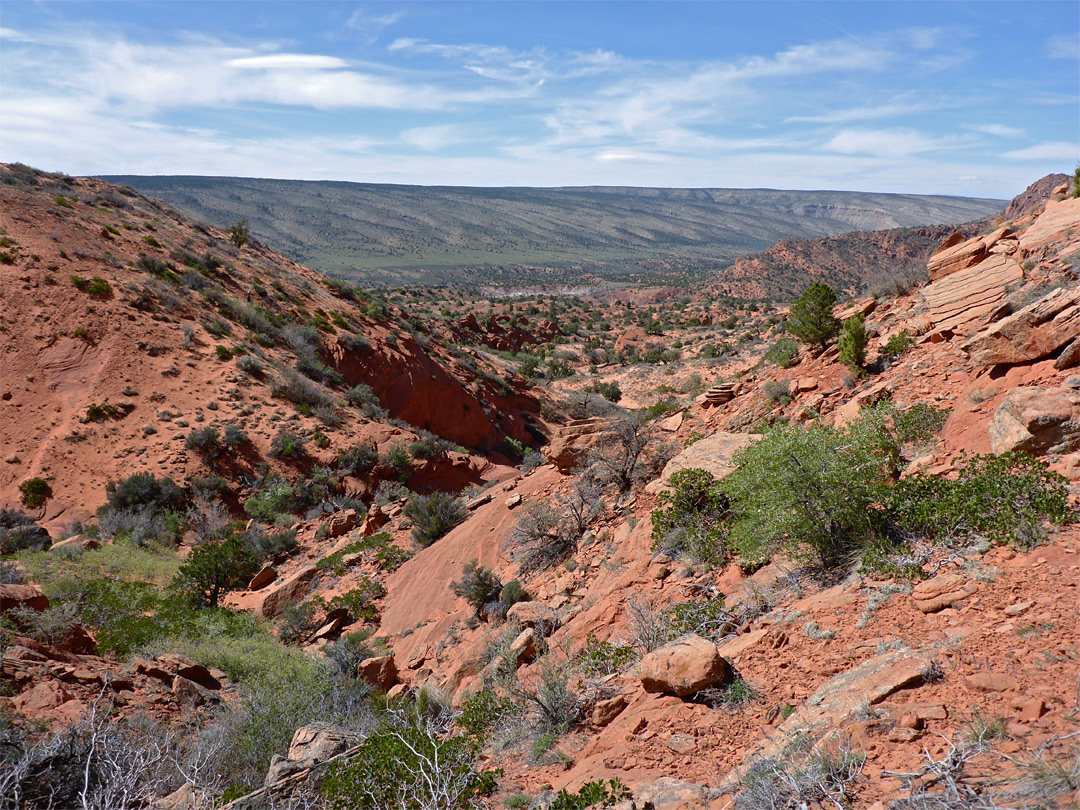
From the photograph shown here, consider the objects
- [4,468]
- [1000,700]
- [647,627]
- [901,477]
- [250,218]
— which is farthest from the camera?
[250,218]

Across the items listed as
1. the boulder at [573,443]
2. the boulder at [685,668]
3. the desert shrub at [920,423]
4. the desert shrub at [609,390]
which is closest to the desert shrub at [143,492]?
the boulder at [573,443]

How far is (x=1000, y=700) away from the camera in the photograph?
343 cm

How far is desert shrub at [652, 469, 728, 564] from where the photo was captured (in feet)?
23.7

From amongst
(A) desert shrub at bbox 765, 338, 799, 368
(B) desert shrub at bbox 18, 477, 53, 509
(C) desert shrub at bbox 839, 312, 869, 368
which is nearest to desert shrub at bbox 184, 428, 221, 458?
(B) desert shrub at bbox 18, 477, 53, 509

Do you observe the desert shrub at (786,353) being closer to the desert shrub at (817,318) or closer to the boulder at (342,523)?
the desert shrub at (817,318)

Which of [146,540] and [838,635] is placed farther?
[146,540]

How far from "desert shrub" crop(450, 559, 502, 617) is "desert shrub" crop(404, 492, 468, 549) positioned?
115 inches

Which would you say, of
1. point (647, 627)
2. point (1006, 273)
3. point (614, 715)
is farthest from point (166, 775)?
point (1006, 273)

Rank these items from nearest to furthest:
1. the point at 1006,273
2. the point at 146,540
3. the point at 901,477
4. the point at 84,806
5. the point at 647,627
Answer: the point at 84,806
the point at 647,627
the point at 901,477
the point at 1006,273
the point at 146,540

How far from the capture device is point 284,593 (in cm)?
1172

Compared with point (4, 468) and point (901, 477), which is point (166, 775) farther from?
point (4, 468)

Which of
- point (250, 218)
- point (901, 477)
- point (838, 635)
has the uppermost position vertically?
point (250, 218)

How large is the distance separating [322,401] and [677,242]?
548ft

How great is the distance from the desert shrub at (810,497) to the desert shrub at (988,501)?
1.05ft
